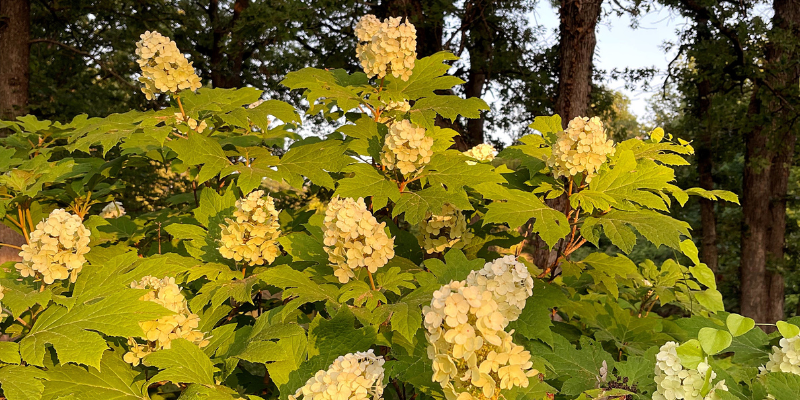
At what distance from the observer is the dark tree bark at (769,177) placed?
393 inches

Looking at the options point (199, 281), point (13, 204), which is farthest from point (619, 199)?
point (13, 204)

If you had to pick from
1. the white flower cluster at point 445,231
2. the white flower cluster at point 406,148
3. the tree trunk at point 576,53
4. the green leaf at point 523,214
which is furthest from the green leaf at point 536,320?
the tree trunk at point 576,53

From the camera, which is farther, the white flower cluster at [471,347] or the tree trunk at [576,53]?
the tree trunk at [576,53]

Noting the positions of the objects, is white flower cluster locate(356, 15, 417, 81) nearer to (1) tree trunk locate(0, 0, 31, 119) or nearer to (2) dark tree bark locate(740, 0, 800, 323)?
(1) tree trunk locate(0, 0, 31, 119)

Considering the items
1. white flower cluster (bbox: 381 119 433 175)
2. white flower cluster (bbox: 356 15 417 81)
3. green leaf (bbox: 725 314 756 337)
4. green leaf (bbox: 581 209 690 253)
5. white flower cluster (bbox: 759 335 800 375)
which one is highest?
white flower cluster (bbox: 356 15 417 81)

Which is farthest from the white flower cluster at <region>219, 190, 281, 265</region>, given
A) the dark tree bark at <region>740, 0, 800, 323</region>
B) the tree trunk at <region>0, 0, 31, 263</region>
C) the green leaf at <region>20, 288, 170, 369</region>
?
the dark tree bark at <region>740, 0, 800, 323</region>

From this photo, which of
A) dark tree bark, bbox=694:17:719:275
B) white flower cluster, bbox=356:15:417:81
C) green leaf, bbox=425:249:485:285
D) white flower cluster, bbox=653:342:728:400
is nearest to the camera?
white flower cluster, bbox=653:342:728:400

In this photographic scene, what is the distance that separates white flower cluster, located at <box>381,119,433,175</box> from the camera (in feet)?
8.52

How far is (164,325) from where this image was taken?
213 centimetres

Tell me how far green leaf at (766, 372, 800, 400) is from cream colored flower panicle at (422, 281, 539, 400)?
0.77 metres

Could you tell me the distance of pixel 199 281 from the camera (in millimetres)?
3002

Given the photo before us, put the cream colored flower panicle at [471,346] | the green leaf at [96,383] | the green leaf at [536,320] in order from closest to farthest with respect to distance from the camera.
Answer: the cream colored flower panicle at [471,346], the green leaf at [96,383], the green leaf at [536,320]

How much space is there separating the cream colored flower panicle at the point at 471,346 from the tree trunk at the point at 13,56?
30.7ft

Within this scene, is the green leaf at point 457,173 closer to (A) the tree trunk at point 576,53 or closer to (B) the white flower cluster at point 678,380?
(B) the white flower cluster at point 678,380
